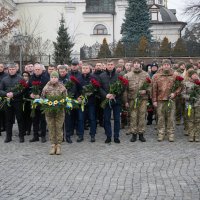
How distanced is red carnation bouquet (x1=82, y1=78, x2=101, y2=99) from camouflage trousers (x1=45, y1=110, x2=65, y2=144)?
1.48m

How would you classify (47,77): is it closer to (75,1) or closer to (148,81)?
(148,81)

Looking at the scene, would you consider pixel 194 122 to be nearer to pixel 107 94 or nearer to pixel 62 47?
pixel 107 94

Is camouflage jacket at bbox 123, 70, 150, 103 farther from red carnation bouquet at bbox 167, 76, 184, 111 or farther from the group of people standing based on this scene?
red carnation bouquet at bbox 167, 76, 184, 111

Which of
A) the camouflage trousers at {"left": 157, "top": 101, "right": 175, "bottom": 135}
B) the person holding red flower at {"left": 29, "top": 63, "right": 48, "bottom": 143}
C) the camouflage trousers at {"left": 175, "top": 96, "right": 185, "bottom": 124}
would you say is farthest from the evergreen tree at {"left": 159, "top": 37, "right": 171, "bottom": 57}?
the person holding red flower at {"left": 29, "top": 63, "right": 48, "bottom": 143}

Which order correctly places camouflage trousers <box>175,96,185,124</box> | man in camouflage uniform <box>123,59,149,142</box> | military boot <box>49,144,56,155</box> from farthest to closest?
camouflage trousers <box>175,96,185,124</box>
man in camouflage uniform <box>123,59,149,142</box>
military boot <box>49,144,56,155</box>

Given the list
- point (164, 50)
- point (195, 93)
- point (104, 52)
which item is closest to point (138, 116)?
point (195, 93)

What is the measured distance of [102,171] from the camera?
9.34m

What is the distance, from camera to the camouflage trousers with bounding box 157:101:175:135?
12669 millimetres

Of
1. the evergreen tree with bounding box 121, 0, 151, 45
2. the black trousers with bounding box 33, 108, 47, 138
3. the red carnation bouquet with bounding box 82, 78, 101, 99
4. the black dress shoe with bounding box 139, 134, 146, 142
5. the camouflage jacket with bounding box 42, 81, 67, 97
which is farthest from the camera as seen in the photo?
the evergreen tree with bounding box 121, 0, 151, 45

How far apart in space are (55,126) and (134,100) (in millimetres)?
2557

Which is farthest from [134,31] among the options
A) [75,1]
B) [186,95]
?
[186,95]

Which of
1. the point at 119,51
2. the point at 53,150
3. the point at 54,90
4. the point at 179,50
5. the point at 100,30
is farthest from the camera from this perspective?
the point at 100,30

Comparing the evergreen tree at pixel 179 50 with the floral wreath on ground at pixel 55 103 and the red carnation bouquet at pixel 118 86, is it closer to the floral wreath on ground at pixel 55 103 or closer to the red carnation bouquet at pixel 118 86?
the red carnation bouquet at pixel 118 86

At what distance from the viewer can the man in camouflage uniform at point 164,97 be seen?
12602mm
